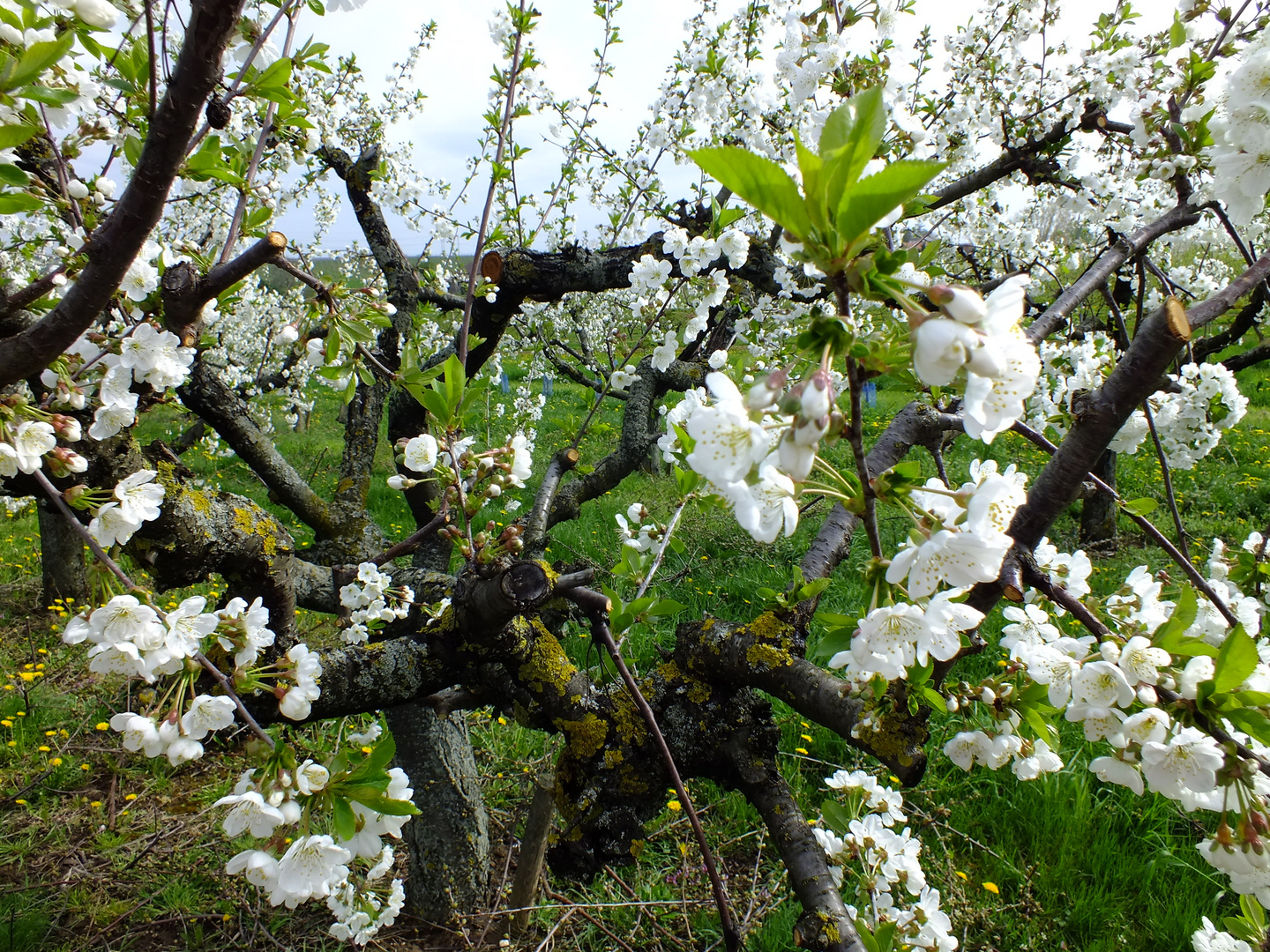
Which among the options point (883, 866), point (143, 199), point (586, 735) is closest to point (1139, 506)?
point (883, 866)

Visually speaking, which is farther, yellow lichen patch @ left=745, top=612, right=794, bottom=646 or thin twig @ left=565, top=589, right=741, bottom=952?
yellow lichen patch @ left=745, top=612, right=794, bottom=646

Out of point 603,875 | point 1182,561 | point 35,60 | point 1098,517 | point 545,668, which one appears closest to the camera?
point 35,60

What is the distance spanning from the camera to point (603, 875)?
100 inches

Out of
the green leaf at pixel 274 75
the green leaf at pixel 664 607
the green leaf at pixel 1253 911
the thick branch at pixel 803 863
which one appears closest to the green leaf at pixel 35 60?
the green leaf at pixel 274 75

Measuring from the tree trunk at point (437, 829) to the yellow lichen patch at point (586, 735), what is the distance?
80 cm

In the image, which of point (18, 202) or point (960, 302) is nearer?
point (960, 302)

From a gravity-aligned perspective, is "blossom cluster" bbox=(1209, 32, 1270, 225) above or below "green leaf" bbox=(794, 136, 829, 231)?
above

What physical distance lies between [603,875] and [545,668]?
1.20 meters

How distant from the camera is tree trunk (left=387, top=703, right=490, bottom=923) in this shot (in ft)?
7.72

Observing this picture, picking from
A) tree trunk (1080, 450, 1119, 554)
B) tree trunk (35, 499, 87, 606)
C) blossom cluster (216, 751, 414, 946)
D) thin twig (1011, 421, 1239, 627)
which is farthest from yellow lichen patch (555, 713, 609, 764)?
tree trunk (1080, 450, 1119, 554)

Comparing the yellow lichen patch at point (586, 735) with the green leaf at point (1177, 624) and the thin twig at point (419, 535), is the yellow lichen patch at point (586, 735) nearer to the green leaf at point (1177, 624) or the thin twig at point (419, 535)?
the thin twig at point (419, 535)

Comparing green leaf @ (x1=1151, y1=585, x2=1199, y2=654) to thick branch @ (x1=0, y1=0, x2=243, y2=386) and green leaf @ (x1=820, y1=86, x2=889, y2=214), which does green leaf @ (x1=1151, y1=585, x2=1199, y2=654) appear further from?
thick branch @ (x1=0, y1=0, x2=243, y2=386)

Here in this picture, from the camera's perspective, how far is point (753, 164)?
562 mm

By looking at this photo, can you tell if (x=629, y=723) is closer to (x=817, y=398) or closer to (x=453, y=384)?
(x=453, y=384)
